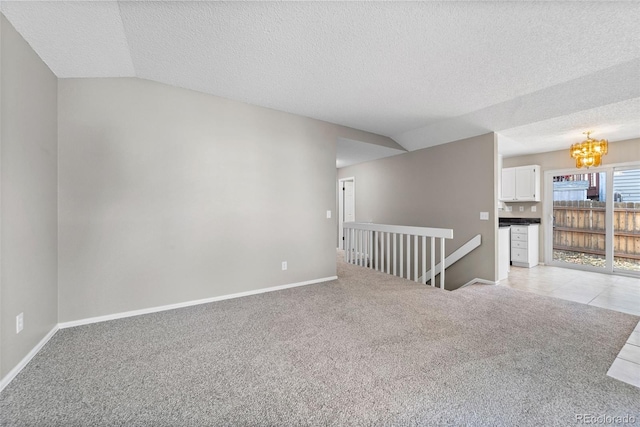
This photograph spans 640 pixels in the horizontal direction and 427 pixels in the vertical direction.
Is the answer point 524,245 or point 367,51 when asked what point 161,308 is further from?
point 524,245

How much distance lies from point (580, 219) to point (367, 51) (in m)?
5.62

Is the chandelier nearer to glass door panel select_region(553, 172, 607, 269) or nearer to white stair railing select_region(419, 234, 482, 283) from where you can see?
glass door panel select_region(553, 172, 607, 269)

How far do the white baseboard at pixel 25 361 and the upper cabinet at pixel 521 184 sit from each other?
7.35m

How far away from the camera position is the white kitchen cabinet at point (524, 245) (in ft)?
17.4

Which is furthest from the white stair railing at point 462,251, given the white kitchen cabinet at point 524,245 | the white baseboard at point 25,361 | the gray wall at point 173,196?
the white baseboard at point 25,361

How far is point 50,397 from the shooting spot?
1514mm

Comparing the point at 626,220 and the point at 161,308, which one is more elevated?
the point at 626,220

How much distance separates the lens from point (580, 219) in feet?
16.8

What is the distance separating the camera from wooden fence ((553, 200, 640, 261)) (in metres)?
4.54

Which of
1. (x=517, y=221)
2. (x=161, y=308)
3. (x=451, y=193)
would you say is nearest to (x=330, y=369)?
(x=161, y=308)

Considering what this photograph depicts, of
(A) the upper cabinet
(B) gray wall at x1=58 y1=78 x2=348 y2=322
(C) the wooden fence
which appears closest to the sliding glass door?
(C) the wooden fence

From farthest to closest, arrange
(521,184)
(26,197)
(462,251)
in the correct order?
1. (521,184)
2. (462,251)
3. (26,197)

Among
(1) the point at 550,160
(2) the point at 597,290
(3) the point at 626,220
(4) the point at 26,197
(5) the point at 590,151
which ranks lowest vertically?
(2) the point at 597,290

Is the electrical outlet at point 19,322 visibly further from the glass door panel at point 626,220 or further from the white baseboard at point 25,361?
the glass door panel at point 626,220
